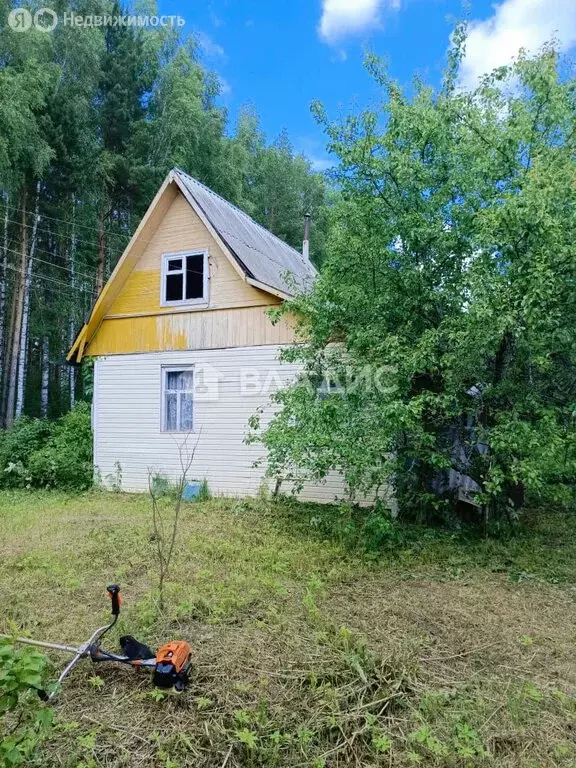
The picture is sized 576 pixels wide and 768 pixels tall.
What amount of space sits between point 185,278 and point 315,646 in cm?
720

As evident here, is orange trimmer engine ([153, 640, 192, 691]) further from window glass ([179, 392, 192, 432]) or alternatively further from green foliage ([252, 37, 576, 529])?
window glass ([179, 392, 192, 432])

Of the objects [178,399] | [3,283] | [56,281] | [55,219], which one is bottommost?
[178,399]

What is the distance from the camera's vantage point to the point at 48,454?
9.48 metres

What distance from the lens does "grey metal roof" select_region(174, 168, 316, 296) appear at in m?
8.20

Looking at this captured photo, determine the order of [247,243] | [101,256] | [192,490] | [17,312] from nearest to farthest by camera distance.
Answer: [192,490] < [247,243] < [17,312] < [101,256]

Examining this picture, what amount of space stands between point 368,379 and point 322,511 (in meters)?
2.71

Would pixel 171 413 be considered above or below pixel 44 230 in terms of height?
below

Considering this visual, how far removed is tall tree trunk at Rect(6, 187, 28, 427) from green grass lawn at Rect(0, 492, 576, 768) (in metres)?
9.32

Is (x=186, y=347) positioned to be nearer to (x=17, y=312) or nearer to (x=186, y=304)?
(x=186, y=304)

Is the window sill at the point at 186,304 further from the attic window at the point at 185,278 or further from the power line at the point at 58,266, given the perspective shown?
the power line at the point at 58,266

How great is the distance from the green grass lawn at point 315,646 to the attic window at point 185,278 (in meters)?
4.61

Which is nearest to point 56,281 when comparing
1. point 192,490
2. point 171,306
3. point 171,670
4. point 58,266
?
point 58,266

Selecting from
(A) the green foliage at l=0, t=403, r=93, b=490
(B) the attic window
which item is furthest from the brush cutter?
(A) the green foliage at l=0, t=403, r=93, b=490

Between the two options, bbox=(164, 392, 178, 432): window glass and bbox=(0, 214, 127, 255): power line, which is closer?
bbox=(164, 392, 178, 432): window glass
